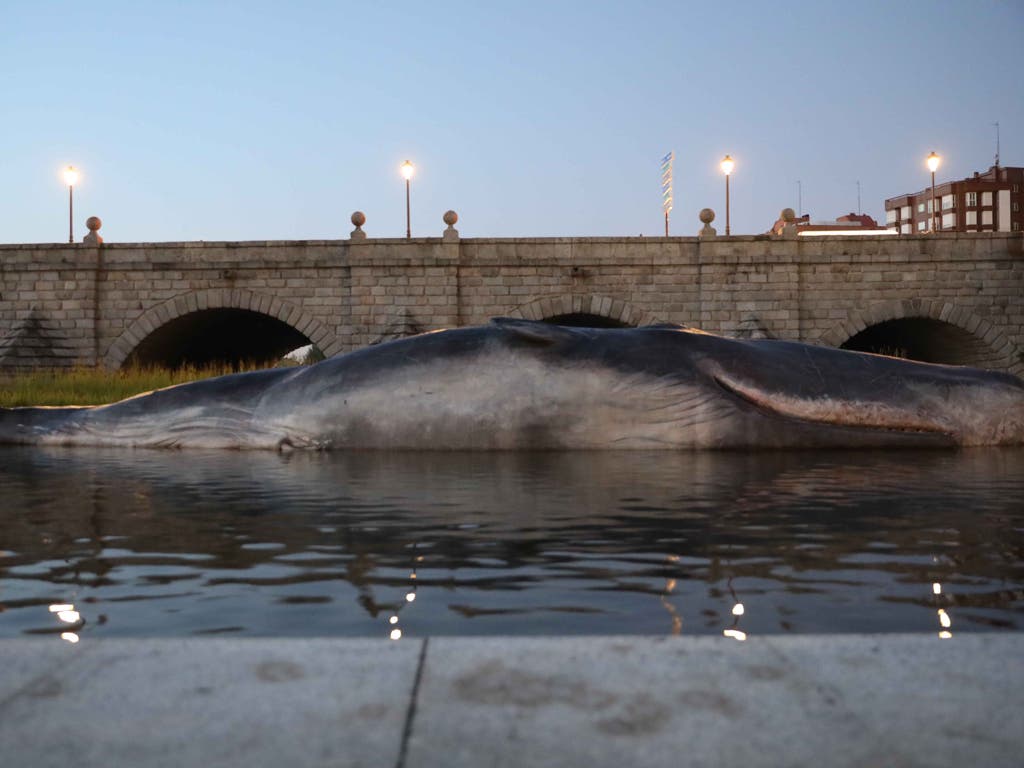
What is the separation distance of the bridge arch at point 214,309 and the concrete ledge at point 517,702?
26221mm

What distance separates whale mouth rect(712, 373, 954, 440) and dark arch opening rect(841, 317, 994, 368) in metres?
21.0

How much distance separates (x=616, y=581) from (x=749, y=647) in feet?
2.99

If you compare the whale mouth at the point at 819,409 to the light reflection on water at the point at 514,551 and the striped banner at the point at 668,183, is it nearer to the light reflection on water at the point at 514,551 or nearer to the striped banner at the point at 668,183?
the light reflection on water at the point at 514,551

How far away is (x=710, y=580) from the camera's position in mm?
2764

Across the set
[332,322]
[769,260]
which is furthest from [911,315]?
[332,322]

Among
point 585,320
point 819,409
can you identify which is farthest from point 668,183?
point 819,409

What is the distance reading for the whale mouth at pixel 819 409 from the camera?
6.75 meters

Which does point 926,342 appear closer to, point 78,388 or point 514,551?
point 78,388

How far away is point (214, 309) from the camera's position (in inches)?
1107

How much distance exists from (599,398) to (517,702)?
530cm

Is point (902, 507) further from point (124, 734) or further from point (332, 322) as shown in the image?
point (332, 322)

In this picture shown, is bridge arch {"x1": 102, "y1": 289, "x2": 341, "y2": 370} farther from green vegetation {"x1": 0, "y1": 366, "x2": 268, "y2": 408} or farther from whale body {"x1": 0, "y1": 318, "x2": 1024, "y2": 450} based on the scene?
whale body {"x1": 0, "y1": 318, "x2": 1024, "y2": 450}

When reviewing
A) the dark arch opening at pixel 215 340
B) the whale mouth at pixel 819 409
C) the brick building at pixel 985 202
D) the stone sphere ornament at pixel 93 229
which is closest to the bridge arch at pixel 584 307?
the dark arch opening at pixel 215 340

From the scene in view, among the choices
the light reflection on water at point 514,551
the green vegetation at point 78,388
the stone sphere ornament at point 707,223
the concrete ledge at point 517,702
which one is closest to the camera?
the concrete ledge at point 517,702
